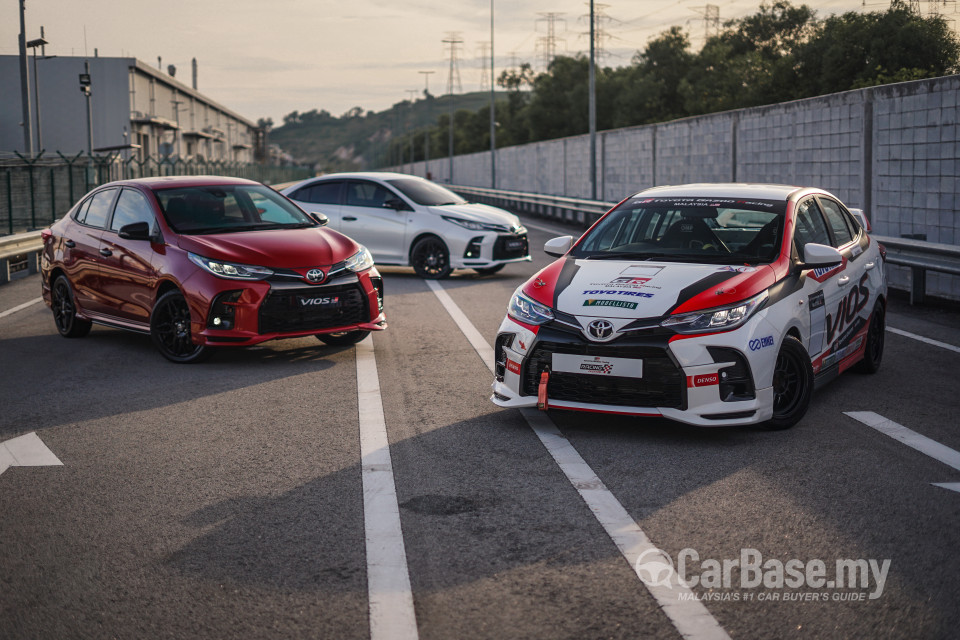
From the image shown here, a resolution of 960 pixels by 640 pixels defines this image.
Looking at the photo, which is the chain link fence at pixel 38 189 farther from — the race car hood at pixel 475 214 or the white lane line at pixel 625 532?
the white lane line at pixel 625 532

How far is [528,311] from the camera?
260 inches

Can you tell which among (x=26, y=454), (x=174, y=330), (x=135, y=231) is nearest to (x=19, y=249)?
(x=135, y=231)

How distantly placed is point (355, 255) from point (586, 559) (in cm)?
567

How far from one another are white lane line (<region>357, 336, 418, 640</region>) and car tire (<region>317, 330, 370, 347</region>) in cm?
262

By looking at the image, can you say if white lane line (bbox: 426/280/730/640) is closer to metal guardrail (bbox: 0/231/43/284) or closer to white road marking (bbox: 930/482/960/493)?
white road marking (bbox: 930/482/960/493)

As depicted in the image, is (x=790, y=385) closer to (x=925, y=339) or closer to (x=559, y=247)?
(x=559, y=247)

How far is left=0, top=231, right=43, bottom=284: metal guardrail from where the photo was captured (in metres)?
15.8

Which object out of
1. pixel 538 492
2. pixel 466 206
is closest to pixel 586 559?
pixel 538 492

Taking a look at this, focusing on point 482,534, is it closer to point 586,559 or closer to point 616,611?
point 586,559

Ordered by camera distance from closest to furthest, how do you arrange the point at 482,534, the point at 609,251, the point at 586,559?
the point at 586,559 < the point at 482,534 < the point at 609,251

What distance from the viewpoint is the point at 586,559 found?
4305 mm

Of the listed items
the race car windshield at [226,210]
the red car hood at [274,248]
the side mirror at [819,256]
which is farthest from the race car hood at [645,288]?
the race car windshield at [226,210]

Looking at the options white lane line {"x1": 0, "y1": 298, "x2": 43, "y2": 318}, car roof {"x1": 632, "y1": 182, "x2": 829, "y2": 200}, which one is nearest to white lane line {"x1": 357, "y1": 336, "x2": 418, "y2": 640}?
car roof {"x1": 632, "y1": 182, "x2": 829, "y2": 200}

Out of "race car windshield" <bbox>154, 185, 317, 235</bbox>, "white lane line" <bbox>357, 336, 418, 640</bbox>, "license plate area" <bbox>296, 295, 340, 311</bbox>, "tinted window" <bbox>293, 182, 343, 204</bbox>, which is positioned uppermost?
"tinted window" <bbox>293, 182, 343, 204</bbox>
